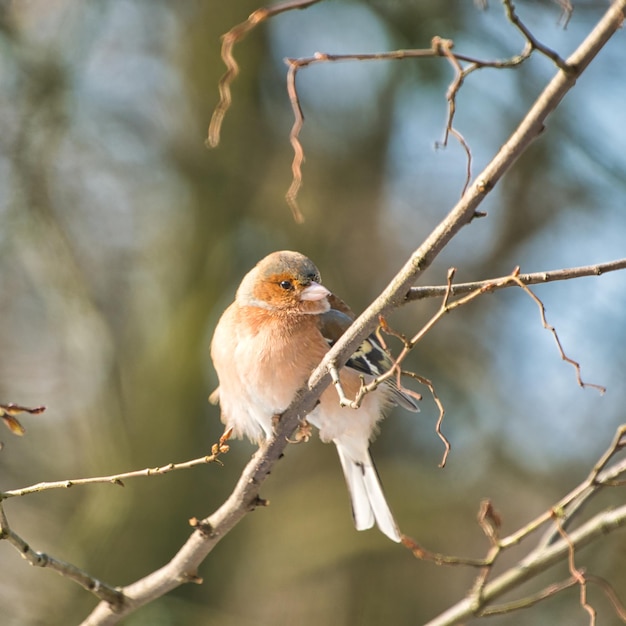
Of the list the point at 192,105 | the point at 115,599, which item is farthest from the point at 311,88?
the point at 115,599

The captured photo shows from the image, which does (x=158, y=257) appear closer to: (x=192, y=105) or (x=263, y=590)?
(x=192, y=105)

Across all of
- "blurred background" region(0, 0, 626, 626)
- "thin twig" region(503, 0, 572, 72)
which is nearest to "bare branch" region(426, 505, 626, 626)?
"thin twig" region(503, 0, 572, 72)

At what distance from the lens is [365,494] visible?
4.86 metres

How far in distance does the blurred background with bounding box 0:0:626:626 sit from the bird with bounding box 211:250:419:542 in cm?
341

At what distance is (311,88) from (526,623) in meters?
5.27

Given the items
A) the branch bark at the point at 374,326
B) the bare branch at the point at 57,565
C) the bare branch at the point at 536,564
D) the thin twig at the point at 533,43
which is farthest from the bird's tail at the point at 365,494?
the thin twig at the point at 533,43

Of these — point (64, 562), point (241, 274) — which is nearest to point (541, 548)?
point (64, 562)

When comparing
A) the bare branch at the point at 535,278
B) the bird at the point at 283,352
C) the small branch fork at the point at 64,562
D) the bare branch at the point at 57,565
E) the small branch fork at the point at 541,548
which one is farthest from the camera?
the bird at the point at 283,352

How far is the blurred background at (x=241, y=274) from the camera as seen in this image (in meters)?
7.71

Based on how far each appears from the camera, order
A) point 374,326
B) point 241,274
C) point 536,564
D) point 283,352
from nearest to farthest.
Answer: point 374,326, point 536,564, point 283,352, point 241,274

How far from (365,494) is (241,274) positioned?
148 inches

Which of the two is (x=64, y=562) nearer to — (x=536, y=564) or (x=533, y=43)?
(x=536, y=564)

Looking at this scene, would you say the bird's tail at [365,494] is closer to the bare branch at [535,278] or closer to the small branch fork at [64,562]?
the small branch fork at [64,562]

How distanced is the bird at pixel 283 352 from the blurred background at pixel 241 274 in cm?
341
